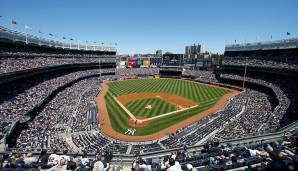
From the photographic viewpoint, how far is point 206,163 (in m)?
9.75

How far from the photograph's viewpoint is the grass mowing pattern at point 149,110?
35688 mm

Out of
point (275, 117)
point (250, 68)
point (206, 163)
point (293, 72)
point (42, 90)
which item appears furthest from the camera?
point (250, 68)

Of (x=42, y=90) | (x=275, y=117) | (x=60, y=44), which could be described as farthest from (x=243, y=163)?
(x=60, y=44)

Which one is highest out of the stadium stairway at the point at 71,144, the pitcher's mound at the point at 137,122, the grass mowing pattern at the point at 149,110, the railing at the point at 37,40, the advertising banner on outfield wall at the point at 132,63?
the railing at the point at 37,40

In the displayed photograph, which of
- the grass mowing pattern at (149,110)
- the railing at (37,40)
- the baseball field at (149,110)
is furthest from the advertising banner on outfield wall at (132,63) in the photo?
the grass mowing pattern at (149,110)

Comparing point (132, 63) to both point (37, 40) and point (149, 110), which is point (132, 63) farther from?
point (149, 110)

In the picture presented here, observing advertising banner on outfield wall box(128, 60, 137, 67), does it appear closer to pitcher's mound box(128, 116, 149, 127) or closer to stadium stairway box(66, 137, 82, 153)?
pitcher's mound box(128, 116, 149, 127)

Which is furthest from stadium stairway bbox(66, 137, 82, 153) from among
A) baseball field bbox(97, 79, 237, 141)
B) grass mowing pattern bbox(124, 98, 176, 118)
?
Answer: grass mowing pattern bbox(124, 98, 176, 118)

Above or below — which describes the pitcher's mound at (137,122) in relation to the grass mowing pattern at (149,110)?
below

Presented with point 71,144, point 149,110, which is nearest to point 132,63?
point 149,110

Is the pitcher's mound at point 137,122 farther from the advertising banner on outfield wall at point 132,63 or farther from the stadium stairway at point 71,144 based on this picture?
the advertising banner on outfield wall at point 132,63

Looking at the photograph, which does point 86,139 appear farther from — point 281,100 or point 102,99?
point 281,100

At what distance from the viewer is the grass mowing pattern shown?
35.7m

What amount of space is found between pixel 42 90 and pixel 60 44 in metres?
35.9
